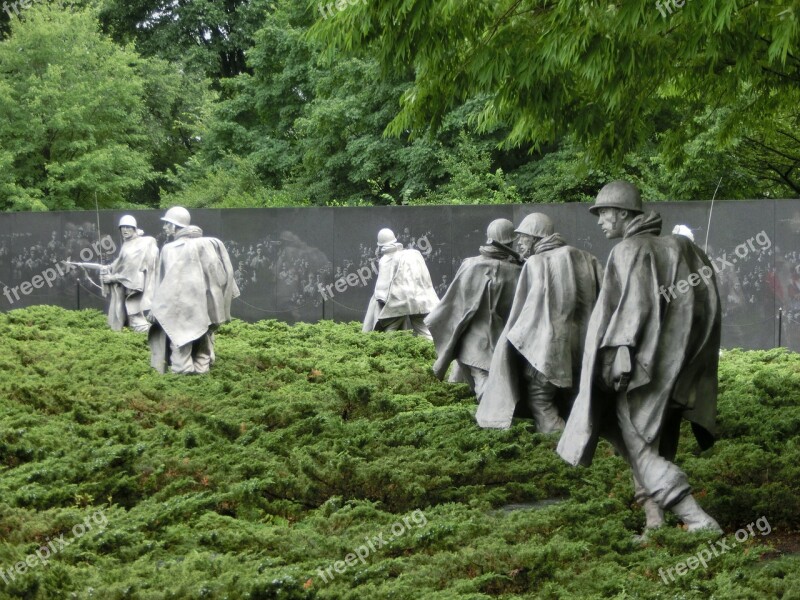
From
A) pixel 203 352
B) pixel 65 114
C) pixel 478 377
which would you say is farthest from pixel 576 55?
pixel 65 114

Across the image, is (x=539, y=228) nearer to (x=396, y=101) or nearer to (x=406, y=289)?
(x=406, y=289)

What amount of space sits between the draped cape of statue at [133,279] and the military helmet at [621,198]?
48.6ft

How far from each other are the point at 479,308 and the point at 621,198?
4.95 metres

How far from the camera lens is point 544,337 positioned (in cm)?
1011

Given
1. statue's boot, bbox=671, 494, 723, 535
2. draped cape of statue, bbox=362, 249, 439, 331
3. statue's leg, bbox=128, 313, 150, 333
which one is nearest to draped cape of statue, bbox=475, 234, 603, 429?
statue's boot, bbox=671, 494, 723, 535

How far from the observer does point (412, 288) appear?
814 inches

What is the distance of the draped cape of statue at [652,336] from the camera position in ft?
24.9

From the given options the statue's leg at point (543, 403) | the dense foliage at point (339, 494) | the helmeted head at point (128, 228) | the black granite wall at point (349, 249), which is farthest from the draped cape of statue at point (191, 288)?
the black granite wall at point (349, 249)

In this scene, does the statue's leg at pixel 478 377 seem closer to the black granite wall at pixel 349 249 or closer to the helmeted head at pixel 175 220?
the helmeted head at pixel 175 220

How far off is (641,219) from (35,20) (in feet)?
108

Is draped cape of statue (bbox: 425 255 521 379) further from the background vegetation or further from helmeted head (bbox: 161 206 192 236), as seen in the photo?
helmeted head (bbox: 161 206 192 236)

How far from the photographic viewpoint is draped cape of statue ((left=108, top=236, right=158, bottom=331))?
21969 millimetres

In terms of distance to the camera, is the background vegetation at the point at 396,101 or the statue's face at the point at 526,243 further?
the statue's face at the point at 526,243

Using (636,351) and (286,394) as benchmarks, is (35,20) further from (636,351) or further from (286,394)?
(636,351)
